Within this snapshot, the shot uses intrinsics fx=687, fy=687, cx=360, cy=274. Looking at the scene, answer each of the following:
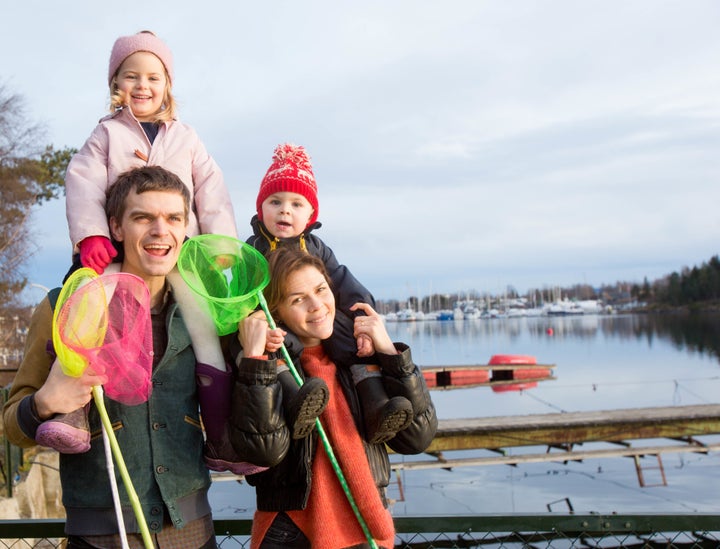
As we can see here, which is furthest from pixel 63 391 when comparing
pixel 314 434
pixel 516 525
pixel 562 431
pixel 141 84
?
pixel 562 431

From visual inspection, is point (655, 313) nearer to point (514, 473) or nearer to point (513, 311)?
point (513, 311)

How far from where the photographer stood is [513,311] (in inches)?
6501

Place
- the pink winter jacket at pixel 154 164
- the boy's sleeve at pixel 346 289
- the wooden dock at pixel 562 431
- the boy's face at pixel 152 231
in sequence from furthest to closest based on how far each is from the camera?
the wooden dock at pixel 562 431
the boy's sleeve at pixel 346 289
the pink winter jacket at pixel 154 164
the boy's face at pixel 152 231

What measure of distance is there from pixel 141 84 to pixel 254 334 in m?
1.29

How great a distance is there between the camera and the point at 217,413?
7.75 feet

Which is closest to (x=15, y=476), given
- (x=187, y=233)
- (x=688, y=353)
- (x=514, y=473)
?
(x=187, y=233)

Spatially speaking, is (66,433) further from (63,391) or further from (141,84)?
(141,84)

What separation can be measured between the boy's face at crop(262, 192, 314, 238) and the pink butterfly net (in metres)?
0.85

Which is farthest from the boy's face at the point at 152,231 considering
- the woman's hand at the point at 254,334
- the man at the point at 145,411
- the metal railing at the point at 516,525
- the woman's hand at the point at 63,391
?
the metal railing at the point at 516,525

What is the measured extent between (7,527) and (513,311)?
546 feet

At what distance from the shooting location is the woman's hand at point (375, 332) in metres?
2.51

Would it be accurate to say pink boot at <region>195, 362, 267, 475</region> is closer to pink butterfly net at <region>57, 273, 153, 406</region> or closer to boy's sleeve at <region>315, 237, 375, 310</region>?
pink butterfly net at <region>57, 273, 153, 406</region>

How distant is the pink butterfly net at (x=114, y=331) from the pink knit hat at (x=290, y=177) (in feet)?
3.09

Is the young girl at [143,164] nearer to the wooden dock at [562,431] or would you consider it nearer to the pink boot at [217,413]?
the pink boot at [217,413]
